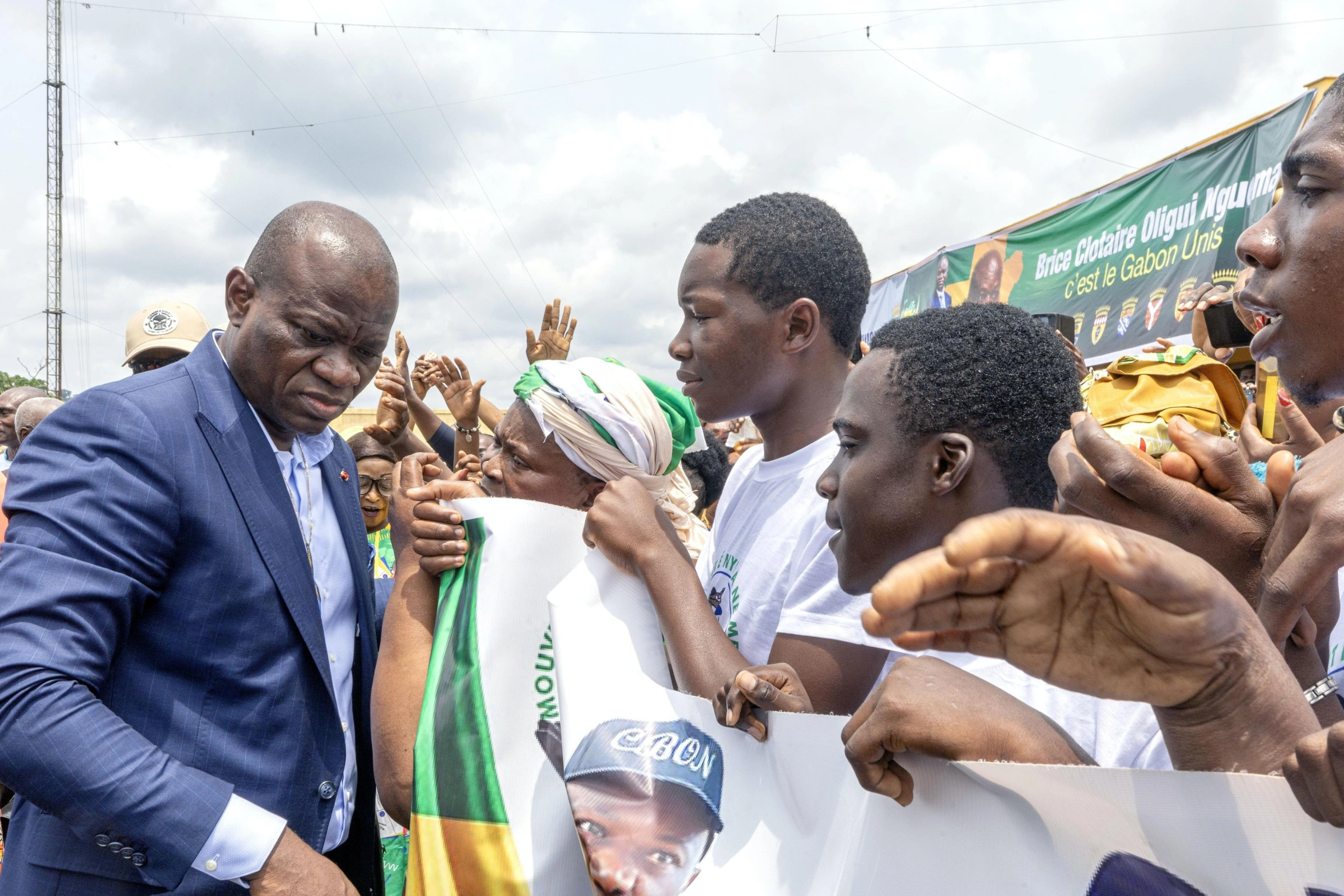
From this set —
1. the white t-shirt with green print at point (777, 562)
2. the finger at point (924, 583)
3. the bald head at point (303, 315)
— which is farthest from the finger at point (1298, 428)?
the bald head at point (303, 315)

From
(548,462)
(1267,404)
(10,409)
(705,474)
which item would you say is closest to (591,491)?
(548,462)

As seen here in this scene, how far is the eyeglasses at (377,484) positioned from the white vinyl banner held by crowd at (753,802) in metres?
3.38

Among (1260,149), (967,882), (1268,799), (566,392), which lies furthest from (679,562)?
(1260,149)

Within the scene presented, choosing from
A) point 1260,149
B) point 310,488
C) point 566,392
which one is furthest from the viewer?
point 1260,149

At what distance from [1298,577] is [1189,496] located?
156mm

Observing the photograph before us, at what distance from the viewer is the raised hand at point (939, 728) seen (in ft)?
3.59

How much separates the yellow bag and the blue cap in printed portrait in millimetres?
1966

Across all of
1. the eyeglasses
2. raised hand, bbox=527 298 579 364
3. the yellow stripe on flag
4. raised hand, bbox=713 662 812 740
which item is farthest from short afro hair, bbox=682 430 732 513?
raised hand, bbox=713 662 812 740

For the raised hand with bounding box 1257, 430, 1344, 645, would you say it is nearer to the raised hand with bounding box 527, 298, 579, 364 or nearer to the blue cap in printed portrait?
the blue cap in printed portrait

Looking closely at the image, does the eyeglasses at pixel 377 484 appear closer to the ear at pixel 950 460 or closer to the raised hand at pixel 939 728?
the ear at pixel 950 460

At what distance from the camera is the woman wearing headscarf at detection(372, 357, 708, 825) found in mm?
1987

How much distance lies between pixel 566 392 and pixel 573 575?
0.53 m

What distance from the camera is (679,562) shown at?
1783mm

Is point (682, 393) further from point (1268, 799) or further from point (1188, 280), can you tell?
point (1188, 280)
